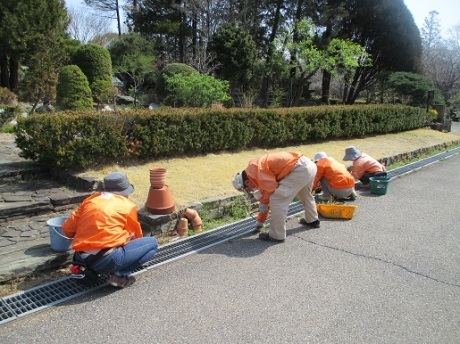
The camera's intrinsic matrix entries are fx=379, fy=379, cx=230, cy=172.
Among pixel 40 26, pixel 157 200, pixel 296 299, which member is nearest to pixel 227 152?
pixel 157 200

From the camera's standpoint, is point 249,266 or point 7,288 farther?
point 249,266

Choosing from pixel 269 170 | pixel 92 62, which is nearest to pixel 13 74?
pixel 92 62

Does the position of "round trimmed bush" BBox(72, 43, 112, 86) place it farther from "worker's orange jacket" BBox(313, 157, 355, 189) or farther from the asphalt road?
the asphalt road

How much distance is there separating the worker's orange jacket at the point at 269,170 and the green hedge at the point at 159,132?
2772mm

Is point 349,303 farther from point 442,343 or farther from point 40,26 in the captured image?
point 40,26

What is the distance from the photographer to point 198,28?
2491 cm

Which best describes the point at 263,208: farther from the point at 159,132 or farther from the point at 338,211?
the point at 159,132

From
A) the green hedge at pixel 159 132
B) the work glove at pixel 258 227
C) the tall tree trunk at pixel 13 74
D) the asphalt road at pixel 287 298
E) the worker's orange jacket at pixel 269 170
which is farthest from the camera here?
the tall tree trunk at pixel 13 74

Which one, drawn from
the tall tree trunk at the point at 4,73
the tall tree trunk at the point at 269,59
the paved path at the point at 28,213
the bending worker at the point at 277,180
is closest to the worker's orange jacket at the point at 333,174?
the bending worker at the point at 277,180

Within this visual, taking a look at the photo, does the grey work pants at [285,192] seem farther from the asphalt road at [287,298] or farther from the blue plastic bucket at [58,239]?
the blue plastic bucket at [58,239]

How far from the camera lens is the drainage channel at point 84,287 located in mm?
3057

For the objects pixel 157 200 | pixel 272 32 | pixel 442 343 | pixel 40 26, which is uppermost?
pixel 272 32

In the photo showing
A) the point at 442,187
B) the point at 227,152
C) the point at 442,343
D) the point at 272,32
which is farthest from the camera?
the point at 272,32

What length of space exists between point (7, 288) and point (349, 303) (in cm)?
295
